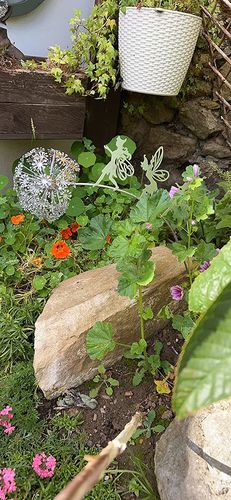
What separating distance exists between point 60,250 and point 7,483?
917mm

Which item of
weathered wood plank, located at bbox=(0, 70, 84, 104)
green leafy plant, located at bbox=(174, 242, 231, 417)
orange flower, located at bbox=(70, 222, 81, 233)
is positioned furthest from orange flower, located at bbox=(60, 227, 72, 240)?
green leafy plant, located at bbox=(174, 242, 231, 417)

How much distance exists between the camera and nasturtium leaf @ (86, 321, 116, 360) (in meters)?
1.57

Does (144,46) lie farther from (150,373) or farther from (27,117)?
(150,373)

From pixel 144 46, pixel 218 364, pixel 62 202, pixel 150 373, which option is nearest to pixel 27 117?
pixel 62 202

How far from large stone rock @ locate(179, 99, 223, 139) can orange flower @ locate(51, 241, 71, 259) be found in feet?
2.82

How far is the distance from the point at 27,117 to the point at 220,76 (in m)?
0.81

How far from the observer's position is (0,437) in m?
1.65

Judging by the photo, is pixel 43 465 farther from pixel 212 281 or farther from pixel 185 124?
pixel 185 124

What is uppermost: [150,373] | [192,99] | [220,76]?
[220,76]

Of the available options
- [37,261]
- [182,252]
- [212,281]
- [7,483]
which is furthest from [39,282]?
[212,281]

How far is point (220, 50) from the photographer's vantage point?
86.4 inches

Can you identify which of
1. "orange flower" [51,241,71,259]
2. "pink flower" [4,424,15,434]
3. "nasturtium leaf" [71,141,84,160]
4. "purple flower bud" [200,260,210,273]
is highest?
"purple flower bud" [200,260,210,273]

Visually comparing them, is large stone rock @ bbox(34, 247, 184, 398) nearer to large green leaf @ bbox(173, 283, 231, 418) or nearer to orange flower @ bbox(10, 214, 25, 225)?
orange flower @ bbox(10, 214, 25, 225)

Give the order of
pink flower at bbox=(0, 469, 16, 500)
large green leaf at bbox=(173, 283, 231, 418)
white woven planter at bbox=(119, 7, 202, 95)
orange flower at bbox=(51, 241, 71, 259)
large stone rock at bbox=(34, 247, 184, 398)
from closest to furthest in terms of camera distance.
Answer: large green leaf at bbox=(173, 283, 231, 418) → pink flower at bbox=(0, 469, 16, 500) → large stone rock at bbox=(34, 247, 184, 398) → white woven planter at bbox=(119, 7, 202, 95) → orange flower at bbox=(51, 241, 71, 259)
